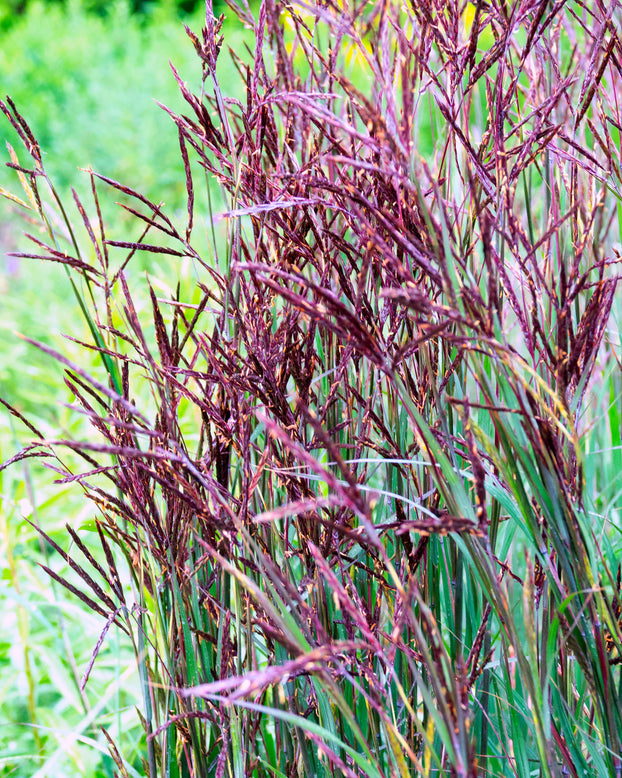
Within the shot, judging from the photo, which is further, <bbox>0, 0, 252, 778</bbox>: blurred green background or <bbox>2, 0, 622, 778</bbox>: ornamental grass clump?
<bbox>0, 0, 252, 778</bbox>: blurred green background

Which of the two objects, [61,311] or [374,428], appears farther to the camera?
[61,311]

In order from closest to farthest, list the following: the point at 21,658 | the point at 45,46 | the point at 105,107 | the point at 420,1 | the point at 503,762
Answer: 1. the point at 420,1
2. the point at 503,762
3. the point at 21,658
4. the point at 105,107
5. the point at 45,46

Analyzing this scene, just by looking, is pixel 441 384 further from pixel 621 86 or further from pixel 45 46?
pixel 45 46

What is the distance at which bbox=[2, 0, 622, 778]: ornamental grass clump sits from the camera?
47 cm

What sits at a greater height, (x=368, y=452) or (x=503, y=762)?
(x=368, y=452)

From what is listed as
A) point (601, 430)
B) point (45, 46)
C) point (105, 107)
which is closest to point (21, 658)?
point (601, 430)

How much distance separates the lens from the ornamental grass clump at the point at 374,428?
474 millimetres

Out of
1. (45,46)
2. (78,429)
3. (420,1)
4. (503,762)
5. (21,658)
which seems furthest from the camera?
(45,46)

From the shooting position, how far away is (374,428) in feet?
2.26

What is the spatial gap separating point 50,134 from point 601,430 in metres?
5.32

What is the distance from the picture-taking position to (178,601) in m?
0.66

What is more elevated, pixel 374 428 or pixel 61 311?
pixel 61 311

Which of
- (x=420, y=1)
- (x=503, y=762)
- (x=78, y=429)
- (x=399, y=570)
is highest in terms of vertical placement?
(x=420, y=1)

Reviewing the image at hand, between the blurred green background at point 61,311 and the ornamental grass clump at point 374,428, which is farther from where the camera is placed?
the blurred green background at point 61,311
